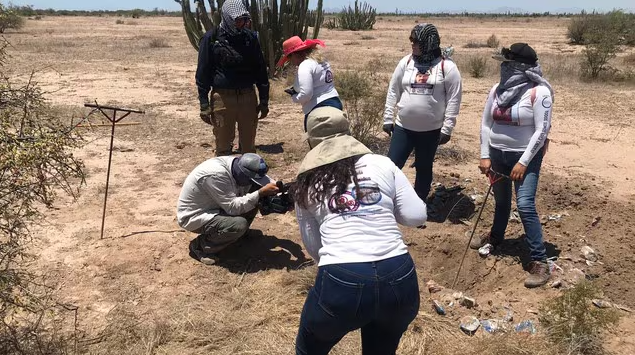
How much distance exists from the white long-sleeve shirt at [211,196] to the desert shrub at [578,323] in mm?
2046

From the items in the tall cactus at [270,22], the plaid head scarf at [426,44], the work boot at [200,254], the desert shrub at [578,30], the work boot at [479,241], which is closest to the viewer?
the work boot at [200,254]

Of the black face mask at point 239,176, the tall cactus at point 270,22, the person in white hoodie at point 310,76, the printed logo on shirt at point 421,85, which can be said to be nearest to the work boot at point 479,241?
the printed logo on shirt at point 421,85

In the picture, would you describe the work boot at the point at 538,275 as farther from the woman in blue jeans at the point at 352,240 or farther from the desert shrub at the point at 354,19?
the desert shrub at the point at 354,19

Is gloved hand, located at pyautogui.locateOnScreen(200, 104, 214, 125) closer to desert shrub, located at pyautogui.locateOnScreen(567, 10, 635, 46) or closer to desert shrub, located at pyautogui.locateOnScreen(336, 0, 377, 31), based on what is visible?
desert shrub, located at pyautogui.locateOnScreen(567, 10, 635, 46)

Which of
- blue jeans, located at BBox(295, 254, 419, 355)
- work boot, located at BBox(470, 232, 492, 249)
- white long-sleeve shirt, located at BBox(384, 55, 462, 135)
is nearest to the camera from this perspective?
blue jeans, located at BBox(295, 254, 419, 355)

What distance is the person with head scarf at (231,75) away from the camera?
15.6 ft

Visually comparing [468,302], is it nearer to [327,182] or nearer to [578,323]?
[578,323]

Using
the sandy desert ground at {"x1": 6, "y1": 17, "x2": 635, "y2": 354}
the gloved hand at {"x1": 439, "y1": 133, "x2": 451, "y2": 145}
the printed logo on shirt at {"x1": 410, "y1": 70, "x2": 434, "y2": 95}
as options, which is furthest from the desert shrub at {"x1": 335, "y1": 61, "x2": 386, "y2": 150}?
the printed logo on shirt at {"x1": 410, "y1": 70, "x2": 434, "y2": 95}

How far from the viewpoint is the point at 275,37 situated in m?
11.0

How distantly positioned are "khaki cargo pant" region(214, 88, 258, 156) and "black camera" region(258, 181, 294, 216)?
183cm

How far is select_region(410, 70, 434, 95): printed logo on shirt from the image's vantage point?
4137 mm

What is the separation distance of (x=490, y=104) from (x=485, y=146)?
1.09 ft

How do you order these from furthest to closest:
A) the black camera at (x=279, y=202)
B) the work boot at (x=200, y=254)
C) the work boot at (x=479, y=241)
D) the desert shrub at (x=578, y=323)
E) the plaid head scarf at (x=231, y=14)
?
the plaid head scarf at (x=231, y=14) → the work boot at (x=479, y=241) → the work boot at (x=200, y=254) → the black camera at (x=279, y=202) → the desert shrub at (x=578, y=323)

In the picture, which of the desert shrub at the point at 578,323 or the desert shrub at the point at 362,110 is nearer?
the desert shrub at the point at 578,323
